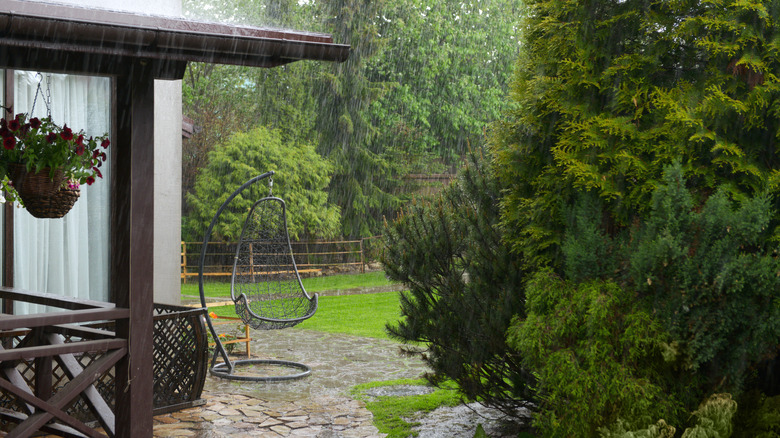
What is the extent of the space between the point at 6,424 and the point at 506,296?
329 centimetres

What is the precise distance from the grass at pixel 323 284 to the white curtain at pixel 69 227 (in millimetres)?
8940

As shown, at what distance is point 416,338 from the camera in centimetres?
485

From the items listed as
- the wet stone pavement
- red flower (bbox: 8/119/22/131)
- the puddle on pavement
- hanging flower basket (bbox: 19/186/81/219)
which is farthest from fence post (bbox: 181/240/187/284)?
red flower (bbox: 8/119/22/131)

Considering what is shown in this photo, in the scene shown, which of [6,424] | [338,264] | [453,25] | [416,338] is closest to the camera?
[6,424]

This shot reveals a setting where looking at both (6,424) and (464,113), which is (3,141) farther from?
(464,113)

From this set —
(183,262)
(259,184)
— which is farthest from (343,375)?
(259,184)

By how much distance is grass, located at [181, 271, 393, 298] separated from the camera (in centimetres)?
1574

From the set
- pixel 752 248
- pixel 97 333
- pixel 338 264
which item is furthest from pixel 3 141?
pixel 338 264

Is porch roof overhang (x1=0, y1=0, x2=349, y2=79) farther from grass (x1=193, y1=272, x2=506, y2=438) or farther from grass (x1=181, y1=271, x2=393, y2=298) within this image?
grass (x1=181, y1=271, x2=393, y2=298)

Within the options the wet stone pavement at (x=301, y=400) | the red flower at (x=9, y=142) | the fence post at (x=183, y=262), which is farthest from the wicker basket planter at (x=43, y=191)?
the fence post at (x=183, y=262)

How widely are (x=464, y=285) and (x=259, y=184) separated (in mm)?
15131

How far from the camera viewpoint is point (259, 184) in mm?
19078

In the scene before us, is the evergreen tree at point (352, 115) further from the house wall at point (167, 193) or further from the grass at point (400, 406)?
the grass at point (400, 406)

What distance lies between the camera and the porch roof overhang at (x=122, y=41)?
2.60m
